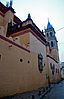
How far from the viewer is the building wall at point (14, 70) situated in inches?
231

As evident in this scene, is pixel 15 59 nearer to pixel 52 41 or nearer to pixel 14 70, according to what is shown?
pixel 14 70

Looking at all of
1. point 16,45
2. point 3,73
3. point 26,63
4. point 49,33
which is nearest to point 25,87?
point 26,63

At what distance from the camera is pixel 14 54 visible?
23.6ft

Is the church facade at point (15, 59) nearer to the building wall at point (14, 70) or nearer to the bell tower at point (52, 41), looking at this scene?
the building wall at point (14, 70)

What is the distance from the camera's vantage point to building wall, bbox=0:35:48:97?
19.2ft

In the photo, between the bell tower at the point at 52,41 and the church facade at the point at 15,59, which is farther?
the bell tower at the point at 52,41

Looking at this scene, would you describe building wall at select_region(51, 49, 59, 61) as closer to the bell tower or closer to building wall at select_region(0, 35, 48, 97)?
the bell tower

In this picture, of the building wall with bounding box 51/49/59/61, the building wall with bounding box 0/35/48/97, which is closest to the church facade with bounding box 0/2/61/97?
the building wall with bounding box 0/35/48/97

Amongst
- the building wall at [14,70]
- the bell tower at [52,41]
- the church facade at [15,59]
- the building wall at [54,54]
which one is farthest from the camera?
the bell tower at [52,41]

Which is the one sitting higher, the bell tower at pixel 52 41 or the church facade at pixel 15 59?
the bell tower at pixel 52 41

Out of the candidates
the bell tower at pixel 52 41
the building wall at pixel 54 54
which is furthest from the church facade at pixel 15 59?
the bell tower at pixel 52 41

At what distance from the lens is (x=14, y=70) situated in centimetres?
685

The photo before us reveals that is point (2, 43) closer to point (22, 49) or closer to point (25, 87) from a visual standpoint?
point (22, 49)

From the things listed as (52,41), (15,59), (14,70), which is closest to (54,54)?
(52,41)
